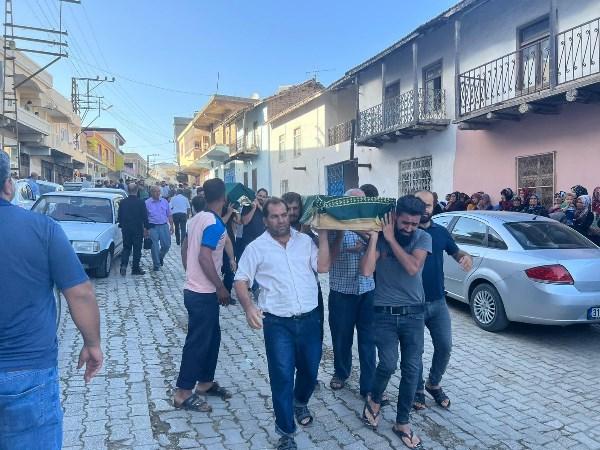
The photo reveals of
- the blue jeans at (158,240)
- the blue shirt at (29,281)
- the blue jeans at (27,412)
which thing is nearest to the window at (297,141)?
the blue jeans at (158,240)

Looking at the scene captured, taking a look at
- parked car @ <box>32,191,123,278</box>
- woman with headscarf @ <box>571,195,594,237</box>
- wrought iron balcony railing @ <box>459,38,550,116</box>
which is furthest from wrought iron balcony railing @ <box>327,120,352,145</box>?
woman with headscarf @ <box>571,195,594,237</box>

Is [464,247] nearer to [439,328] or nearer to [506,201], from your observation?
[439,328]

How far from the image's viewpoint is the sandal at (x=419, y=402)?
396cm

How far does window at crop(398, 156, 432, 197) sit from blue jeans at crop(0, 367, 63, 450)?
12.8 metres

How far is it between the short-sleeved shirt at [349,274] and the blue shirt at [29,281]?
2.25 metres

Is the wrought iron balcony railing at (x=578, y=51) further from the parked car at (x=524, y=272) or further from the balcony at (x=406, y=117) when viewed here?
the parked car at (x=524, y=272)

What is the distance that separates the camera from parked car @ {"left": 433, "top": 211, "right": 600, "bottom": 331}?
5.38 meters

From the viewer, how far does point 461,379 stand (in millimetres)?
4711

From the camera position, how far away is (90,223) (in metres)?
9.45

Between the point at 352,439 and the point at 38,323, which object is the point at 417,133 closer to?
the point at 352,439

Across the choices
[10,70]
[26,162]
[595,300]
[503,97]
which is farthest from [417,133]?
[26,162]

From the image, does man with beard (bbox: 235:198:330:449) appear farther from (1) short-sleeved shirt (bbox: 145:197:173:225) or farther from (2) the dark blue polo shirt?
(1) short-sleeved shirt (bbox: 145:197:173:225)

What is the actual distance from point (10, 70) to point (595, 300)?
2505 centimetres

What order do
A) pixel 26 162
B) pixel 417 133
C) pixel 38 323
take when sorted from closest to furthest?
pixel 38 323 → pixel 417 133 → pixel 26 162
